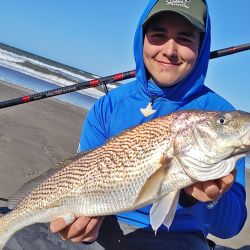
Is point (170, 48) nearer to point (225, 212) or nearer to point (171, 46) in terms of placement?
point (171, 46)

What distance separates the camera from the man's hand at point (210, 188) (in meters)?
2.88

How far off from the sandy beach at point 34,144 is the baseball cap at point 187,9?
84.1 inches

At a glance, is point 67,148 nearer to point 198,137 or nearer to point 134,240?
point 134,240

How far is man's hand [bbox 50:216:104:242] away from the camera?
3.36 metres

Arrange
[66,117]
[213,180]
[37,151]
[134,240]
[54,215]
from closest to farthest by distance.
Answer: [213,180] → [54,215] → [134,240] → [37,151] → [66,117]

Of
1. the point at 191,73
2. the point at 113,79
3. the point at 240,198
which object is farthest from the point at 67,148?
the point at 240,198

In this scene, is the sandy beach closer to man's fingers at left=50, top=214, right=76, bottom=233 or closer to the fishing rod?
man's fingers at left=50, top=214, right=76, bottom=233

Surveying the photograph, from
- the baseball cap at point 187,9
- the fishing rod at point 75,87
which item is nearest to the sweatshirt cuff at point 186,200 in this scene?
the baseball cap at point 187,9

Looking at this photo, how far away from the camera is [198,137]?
2.96m

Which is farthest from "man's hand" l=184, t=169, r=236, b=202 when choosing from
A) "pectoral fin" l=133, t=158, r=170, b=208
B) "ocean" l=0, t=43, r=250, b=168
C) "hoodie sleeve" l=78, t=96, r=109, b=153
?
"ocean" l=0, t=43, r=250, b=168

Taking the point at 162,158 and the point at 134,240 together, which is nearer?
the point at 162,158

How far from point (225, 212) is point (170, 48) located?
1461mm

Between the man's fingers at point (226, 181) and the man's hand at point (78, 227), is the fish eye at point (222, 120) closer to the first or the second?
the man's fingers at point (226, 181)

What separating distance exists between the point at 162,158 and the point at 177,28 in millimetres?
1494
